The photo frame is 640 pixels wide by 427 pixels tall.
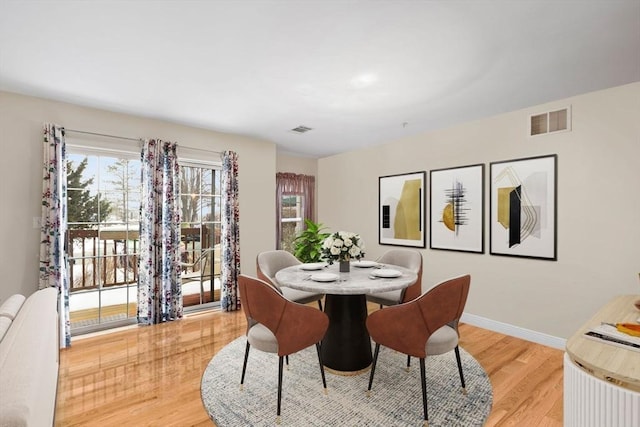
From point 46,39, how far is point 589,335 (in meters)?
→ 3.44

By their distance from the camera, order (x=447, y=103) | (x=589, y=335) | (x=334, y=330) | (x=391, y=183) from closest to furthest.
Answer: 1. (x=589, y=335)
2. (x=334, y=330)
3. (x=447, y=103)
4. (x=391, y=183)

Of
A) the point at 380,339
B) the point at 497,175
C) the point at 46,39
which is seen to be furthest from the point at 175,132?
the point at 497,175

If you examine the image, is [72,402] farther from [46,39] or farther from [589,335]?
[589,335]

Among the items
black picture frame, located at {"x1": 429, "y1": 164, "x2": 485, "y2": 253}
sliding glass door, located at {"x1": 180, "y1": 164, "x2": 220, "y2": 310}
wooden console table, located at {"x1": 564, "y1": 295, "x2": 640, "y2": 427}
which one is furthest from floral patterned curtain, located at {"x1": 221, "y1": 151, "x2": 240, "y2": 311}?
wooden console table, located at {"x1": 564, "y1": 295, "x2": 640, "y2": 427}

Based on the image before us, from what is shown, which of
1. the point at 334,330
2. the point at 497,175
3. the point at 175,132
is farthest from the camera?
the point at 175,132

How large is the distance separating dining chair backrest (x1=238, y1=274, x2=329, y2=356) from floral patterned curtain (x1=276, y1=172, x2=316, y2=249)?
3.26m

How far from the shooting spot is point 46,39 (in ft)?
6.79

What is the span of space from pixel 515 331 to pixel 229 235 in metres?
3.61

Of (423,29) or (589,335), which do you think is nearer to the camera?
(589,335)

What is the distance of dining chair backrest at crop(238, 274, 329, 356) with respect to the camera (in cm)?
203

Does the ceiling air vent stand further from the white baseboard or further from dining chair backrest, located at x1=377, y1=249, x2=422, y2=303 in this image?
the white baseboard

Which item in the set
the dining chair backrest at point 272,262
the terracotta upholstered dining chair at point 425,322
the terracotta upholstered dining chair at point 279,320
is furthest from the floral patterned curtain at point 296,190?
the terracotta upholstered dining chair at point 425,322

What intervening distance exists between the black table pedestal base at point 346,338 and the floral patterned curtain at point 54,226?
2.62 m

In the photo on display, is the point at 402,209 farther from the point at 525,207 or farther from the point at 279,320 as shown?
the point at 279,320
